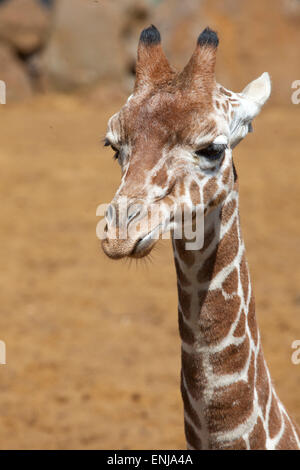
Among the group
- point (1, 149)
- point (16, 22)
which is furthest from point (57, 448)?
point (16, 22)

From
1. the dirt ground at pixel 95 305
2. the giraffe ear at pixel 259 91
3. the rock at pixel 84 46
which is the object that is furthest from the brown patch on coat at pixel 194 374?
the rock at pixel 84 46

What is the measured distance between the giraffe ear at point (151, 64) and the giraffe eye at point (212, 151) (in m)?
0.38

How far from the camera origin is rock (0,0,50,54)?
18.7m

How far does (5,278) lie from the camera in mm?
9039

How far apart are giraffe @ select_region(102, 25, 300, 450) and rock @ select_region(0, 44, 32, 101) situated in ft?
51.1

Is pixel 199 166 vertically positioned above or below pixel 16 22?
below

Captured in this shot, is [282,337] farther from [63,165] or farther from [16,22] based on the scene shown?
[16,22]

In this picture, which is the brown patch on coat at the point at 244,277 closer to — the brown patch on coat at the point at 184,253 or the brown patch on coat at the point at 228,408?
the brown patch on coat at the point at 184,253

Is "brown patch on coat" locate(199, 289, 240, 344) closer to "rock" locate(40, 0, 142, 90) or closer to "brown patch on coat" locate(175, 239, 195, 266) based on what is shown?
"brown patch on coat" locate(175, 239, 195, 266)

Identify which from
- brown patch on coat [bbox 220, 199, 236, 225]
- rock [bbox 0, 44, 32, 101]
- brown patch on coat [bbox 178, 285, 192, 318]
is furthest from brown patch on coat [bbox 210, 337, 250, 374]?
rock [bbox 0, 44, 32, 101]

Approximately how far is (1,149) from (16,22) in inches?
249

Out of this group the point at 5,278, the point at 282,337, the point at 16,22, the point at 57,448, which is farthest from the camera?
the point at 16,22

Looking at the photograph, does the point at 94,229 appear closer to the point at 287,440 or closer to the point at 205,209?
the point at 287,440

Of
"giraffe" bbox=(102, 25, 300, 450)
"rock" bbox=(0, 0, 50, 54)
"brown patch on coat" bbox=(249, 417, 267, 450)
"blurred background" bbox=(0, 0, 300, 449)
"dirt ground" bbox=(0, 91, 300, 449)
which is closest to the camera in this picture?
"giraffe" bbox=(102, 25, 300, 450)
